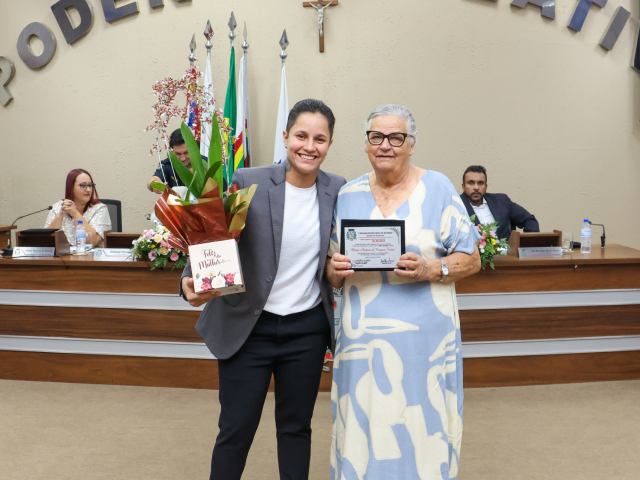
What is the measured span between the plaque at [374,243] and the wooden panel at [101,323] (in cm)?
190

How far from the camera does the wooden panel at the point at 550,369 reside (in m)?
3.32

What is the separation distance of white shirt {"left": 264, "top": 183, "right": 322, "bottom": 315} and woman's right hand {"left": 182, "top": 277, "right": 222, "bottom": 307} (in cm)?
19

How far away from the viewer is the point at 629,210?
5.00 metres

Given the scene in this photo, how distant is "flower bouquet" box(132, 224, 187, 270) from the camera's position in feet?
10.5

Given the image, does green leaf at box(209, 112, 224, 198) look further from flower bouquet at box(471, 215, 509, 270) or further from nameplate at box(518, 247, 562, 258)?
nameplate at box(518, 247, 562, 258)

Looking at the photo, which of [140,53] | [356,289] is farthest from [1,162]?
[356,289]

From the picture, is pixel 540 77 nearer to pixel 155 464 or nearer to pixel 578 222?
pixel 578 222

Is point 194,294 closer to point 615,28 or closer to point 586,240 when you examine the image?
point 586,240

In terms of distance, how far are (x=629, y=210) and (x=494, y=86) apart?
163 centimetres

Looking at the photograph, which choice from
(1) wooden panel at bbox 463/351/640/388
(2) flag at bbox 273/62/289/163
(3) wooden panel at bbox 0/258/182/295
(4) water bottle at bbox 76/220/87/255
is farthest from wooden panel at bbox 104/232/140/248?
(1) wooden panel at bbox 463/351/640/388

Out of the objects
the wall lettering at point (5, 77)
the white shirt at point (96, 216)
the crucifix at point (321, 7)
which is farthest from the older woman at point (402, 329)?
the wall lettering at point (5, 77)

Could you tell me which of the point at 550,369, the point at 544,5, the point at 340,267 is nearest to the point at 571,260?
the point at 550,369

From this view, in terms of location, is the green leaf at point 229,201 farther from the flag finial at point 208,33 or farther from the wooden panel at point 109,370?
the flag finial at point 208,33

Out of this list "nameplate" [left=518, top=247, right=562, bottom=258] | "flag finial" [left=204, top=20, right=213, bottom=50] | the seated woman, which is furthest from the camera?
"flag finial" [left=204, top=20, right=213, bottom=50]
